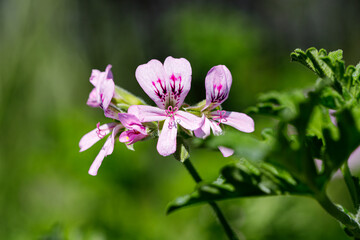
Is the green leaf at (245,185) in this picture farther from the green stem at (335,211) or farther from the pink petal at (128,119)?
the pink petal at (128,119)

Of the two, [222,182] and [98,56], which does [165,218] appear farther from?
[98,56]

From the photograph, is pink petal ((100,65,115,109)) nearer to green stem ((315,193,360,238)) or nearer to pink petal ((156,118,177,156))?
pink petal ((156,118,177,156))

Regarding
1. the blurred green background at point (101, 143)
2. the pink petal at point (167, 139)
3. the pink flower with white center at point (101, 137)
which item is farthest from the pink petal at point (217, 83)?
the blurred green background at point (101, 143)

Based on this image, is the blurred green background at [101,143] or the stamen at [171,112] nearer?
the stamen at [171,112]

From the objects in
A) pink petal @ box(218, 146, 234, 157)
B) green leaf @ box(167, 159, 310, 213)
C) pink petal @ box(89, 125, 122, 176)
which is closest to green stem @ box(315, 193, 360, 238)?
green leaf @ box(167, 159, 310, 213)

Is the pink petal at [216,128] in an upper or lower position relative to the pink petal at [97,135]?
lower

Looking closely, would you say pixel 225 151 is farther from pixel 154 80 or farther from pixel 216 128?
pixel 154 80

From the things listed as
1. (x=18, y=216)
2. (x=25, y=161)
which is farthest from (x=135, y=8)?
(x=18, y=216)

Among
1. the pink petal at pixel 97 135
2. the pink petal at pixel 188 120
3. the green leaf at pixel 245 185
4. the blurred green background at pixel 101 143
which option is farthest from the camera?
the blurred green background at pixel 101 143
